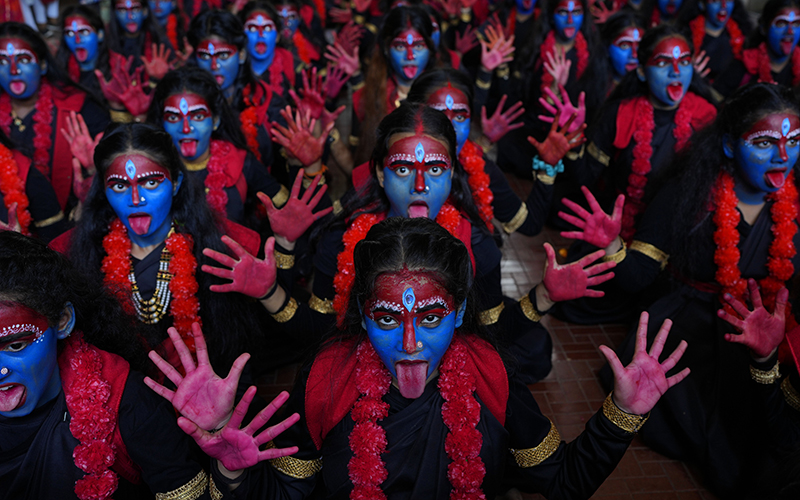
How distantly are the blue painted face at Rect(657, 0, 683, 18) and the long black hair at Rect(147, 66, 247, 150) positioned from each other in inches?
258

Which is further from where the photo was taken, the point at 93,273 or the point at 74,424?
the point at 93,273

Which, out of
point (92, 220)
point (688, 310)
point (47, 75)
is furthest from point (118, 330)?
point (47, 75)

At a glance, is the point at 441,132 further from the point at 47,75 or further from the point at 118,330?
the point at 47,75

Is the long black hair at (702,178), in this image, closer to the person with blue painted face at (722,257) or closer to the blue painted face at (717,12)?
the person with blue painted face at (722,257)

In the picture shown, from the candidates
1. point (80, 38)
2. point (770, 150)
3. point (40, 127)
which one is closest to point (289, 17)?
point (80, 38)

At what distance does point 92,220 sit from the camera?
3180 millimetres

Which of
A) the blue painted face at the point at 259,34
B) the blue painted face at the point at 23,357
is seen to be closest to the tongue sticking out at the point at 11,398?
the blue painted face at the point at 23,357

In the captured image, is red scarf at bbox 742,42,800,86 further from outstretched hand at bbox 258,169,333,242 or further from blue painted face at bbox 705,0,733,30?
outstretched hand at bbox 258,169,333,242

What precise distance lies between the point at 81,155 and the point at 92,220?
124 centimetres

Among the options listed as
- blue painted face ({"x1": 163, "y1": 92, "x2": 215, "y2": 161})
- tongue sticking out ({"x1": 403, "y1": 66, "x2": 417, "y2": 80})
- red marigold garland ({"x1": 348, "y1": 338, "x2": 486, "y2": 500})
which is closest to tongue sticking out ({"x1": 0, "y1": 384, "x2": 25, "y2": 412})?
red marigold garland ({"x1": 348, "y1": 338, "x2": 486, "y2": 500})

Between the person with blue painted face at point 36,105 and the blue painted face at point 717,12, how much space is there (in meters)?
6.51

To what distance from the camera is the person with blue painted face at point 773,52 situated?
615cm

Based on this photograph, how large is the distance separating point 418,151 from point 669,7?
7.05 m

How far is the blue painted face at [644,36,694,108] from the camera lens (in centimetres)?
462
